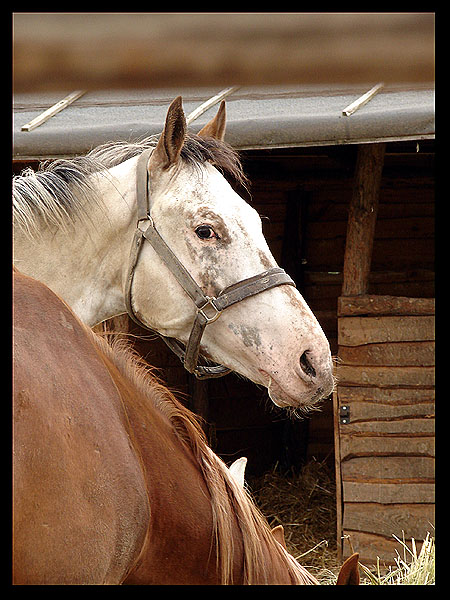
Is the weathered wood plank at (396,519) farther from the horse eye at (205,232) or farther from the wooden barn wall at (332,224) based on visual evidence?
the horse eye at (205,232)

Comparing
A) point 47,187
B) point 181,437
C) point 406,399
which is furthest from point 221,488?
point 406,399

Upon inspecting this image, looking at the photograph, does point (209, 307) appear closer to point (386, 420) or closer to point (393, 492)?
point (386, 420)

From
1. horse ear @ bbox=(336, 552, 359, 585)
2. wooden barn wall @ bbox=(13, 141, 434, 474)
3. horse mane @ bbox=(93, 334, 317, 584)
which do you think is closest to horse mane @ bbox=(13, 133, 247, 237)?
horse mane @ bbox=(93, 334, 317, 584)

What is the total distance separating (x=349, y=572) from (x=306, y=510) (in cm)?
331

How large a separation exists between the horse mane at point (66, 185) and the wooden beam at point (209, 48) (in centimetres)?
188

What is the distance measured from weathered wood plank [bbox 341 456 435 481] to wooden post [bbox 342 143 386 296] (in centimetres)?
97

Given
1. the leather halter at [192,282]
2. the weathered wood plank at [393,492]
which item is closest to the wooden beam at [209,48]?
the leather halter at [192,282]

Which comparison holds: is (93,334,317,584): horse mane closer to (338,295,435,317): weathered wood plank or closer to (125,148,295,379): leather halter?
(125,148,295,379): leather halter

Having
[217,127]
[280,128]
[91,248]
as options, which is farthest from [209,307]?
[280,128]

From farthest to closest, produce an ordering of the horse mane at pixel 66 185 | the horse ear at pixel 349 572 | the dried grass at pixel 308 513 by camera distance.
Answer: the dried grass at pixel 308 513
the horse mane at pixel 66 185
the horse ear at pixel 349 572

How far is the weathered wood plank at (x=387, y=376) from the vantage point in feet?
12.7

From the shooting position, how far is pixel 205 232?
7.01 feet

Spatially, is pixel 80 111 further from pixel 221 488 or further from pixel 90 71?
pixel 90 71

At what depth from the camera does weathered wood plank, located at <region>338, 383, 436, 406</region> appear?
3.89 meters
